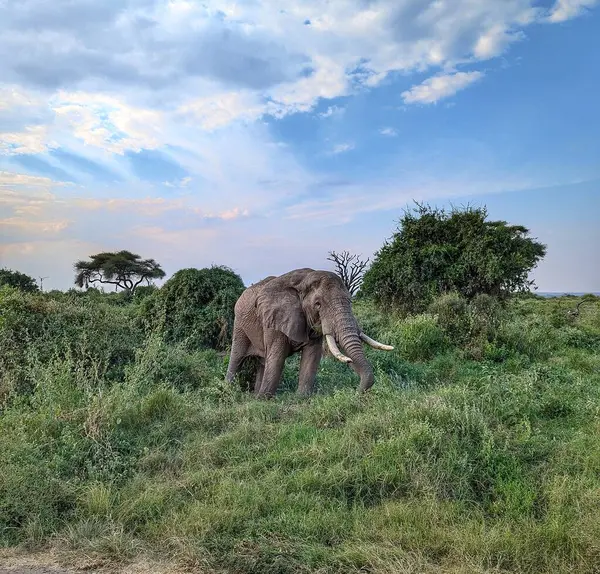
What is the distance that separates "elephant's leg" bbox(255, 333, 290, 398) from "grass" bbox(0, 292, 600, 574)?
0.44 metres

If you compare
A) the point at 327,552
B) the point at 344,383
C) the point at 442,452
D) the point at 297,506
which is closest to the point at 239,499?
the point at 297,506

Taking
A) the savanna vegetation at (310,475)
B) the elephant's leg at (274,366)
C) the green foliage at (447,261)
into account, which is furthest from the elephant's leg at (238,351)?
the green foliage at (447,261)

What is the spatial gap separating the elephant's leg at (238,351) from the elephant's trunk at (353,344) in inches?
78.0

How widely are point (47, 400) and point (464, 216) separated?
13.3 meters

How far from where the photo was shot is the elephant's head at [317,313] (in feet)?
25.4

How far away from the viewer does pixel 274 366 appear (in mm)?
8398

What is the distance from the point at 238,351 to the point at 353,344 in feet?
8.16

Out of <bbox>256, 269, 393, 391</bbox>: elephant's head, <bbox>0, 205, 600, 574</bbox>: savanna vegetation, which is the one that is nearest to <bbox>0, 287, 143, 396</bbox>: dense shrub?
<bbox>0, 205, 600, 574</bbox>: savanna vegetation

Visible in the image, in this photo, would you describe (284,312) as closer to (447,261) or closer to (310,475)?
(310,475)

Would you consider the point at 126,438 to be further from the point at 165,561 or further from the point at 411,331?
the point at 411,331

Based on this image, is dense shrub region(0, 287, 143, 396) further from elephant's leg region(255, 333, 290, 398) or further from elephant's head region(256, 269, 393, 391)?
elephant's head region(256, 269, 393, 391)

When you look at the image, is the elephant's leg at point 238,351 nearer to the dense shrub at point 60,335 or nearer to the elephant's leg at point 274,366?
the elephant's leg at point 274,366

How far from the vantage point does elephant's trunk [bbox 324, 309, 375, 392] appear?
24.8 feet

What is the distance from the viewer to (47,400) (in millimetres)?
6680
